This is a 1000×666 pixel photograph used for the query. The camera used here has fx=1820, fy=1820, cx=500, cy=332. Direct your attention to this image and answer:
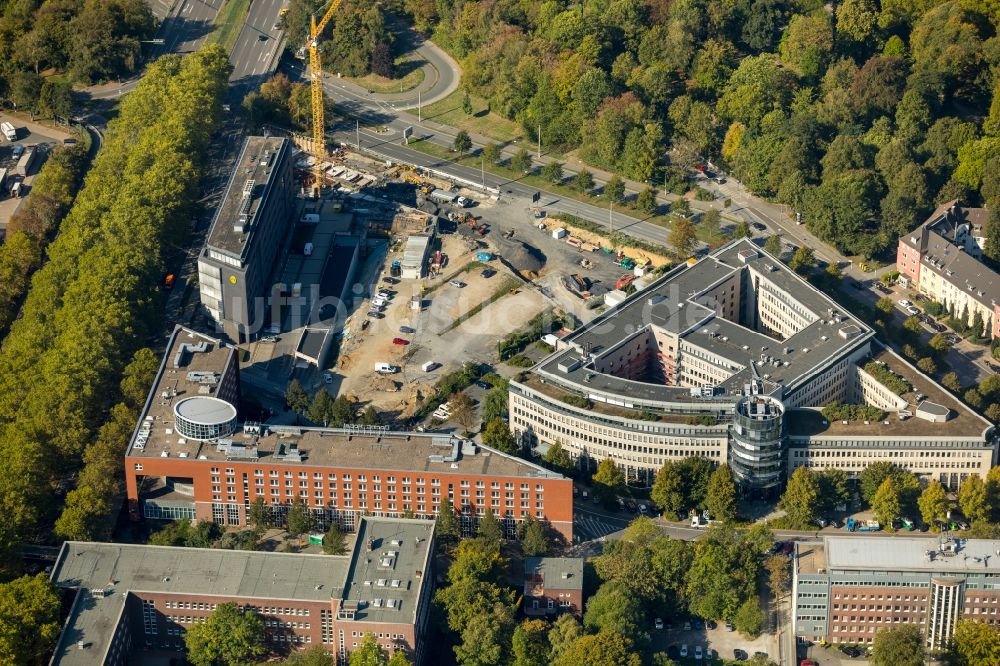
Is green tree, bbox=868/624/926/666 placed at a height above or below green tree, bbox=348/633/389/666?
below

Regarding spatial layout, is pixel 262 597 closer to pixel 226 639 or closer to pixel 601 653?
pixel 226 639

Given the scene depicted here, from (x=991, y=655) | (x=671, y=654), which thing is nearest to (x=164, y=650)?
(x=671, y=654)

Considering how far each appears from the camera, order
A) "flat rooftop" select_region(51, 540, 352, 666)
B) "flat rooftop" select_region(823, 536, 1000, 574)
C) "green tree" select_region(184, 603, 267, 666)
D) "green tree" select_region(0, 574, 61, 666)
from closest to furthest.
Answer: "green tree" select_region(0, 574, 61, 666) → "flat rooftop" select_region(823, 536, 1000, 574) → "green tree" select_region(184, 603, 267, 666) → "flat rooftop" select_region(51, 540, 352, 666)

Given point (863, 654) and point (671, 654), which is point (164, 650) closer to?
point (671, 654)

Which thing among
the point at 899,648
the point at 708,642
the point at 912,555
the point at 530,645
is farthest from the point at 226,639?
the point at 912,555

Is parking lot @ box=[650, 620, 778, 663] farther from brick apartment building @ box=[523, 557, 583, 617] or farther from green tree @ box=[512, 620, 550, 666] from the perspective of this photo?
green tree @ box=[512, 620, 550, 666]

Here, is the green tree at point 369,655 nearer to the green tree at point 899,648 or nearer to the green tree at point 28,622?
the green tree at point 28,622

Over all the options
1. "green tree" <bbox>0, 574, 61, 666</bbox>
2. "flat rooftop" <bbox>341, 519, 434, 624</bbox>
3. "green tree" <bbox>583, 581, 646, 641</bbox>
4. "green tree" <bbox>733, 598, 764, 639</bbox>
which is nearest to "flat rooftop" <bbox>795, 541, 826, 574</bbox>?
"green tree" <bbox>733, 598, 764, 639</bbox>
